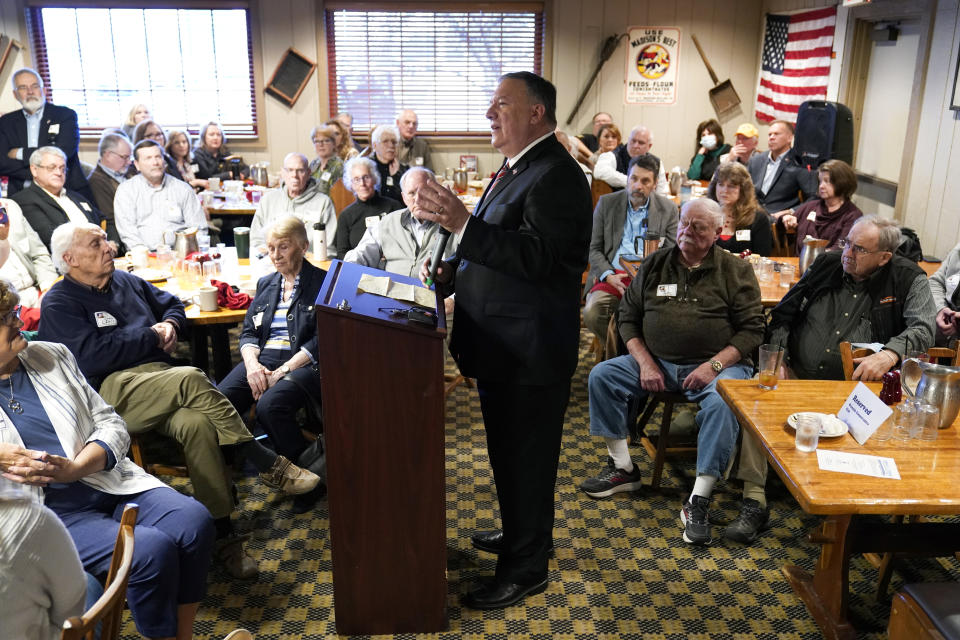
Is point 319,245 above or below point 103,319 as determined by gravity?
above

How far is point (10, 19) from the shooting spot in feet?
25.7

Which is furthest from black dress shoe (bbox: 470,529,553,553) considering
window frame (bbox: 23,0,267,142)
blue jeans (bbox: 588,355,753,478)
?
window frame (bbox: 23,0,267,142)

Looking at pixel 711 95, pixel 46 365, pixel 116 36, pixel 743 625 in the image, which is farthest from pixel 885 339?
Answer: pixel 116 36

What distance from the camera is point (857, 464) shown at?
215 cm

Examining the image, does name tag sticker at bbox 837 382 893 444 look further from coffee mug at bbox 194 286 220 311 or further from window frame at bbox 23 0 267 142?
window frame at bbox 23 0 267 142

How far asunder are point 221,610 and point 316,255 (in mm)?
2121

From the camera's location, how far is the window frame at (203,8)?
787cm

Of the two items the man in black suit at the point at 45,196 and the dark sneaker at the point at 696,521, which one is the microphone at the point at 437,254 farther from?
the man in black suit at the point at 45,196

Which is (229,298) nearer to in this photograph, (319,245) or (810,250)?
(319,245)

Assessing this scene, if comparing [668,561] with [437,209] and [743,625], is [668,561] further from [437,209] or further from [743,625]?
[437,209]

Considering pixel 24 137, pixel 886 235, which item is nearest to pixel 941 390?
pixel 886 235

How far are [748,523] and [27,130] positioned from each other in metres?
5.72

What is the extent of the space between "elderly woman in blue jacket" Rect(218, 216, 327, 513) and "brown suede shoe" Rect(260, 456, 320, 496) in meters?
0.10

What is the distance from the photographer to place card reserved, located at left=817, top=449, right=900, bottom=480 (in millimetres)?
2104
